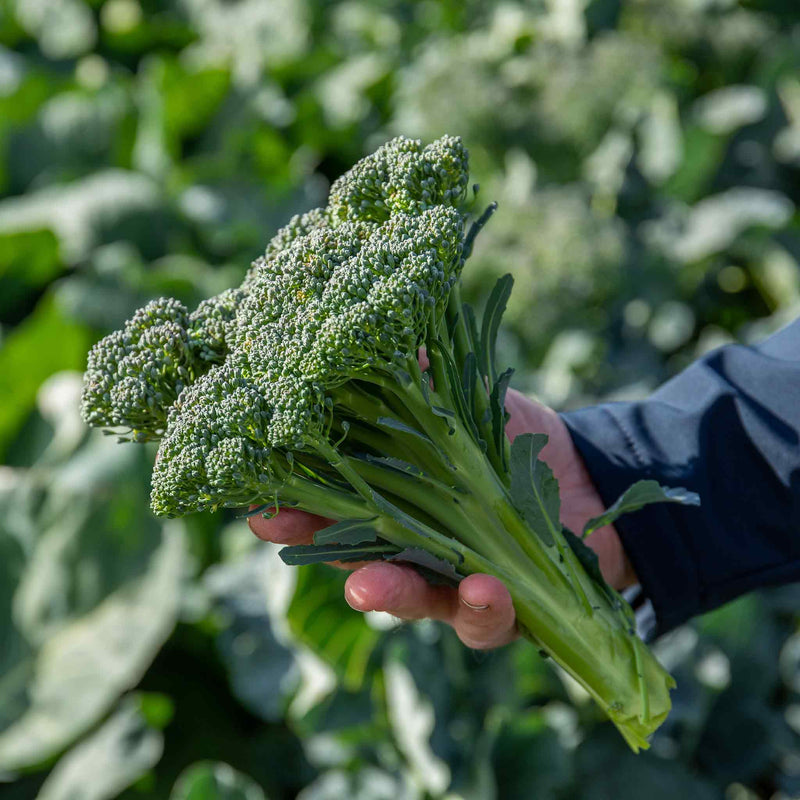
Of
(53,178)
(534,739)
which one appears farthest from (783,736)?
(53,178)

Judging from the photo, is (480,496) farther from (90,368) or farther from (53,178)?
(53,178)

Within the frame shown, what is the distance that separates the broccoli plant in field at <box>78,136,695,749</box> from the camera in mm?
895

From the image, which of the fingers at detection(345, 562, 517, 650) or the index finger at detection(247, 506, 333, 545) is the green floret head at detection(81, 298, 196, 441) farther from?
the fingers at detection(345, 562, 517, 650)

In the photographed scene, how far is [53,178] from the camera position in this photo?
4.08 meters

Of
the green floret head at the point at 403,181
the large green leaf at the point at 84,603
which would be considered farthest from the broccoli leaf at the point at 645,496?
the large green leaf at the point at 84,603

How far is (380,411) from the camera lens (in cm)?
100

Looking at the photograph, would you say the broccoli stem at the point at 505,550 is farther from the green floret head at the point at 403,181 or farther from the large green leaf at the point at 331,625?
the large green leaf at the point at 331,625

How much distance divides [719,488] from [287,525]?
583 millimetres

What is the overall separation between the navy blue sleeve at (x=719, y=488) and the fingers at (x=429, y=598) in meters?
0.28

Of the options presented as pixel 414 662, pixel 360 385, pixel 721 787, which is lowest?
pixel 721 787

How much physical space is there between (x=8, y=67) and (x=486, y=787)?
177 inches

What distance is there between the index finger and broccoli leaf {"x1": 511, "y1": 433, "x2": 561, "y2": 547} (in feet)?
0.72

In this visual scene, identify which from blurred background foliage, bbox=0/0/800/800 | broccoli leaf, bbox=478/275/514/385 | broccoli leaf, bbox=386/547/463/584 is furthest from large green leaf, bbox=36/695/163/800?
broccoli leaf, bbox=478/275/514/385

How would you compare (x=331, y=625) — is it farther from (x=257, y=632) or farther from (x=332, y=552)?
(x=332, y=552)
